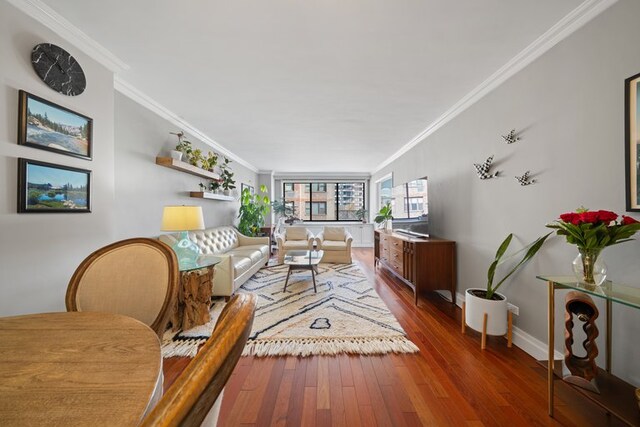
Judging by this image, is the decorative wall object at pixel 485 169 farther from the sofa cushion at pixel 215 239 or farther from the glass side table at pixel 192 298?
the sofa cushion at pixel 215 239

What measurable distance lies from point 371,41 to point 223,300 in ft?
10.6

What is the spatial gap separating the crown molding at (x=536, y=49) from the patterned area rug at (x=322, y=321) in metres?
2.52

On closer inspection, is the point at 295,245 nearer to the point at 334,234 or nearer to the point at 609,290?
the point at 334,234

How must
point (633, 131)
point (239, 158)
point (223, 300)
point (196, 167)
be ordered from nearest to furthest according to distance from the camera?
point (633, 131)
point (223, 300)
point (196, 167)
point (239, 158)

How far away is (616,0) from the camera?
147 centimetres

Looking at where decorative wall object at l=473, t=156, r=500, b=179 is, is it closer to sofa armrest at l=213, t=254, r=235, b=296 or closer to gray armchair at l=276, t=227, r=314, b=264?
sofa armrest at l=213, t=254, r=235, b=296

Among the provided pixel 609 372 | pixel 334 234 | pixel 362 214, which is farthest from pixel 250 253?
pixel 362 214

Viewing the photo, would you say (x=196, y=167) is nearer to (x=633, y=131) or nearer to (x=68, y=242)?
(x=68, y=242)

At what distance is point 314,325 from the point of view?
2.48m

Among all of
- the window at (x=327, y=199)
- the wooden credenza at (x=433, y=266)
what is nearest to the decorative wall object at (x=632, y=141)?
the wooden credenza at (x=433, y=266)

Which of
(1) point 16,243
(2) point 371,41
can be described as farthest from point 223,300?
(2) point 371,41

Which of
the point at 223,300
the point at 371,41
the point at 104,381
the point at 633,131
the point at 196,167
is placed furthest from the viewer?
the point at 196,167

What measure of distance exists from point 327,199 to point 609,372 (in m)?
6.96

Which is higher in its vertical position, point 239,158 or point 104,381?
point 239,158
